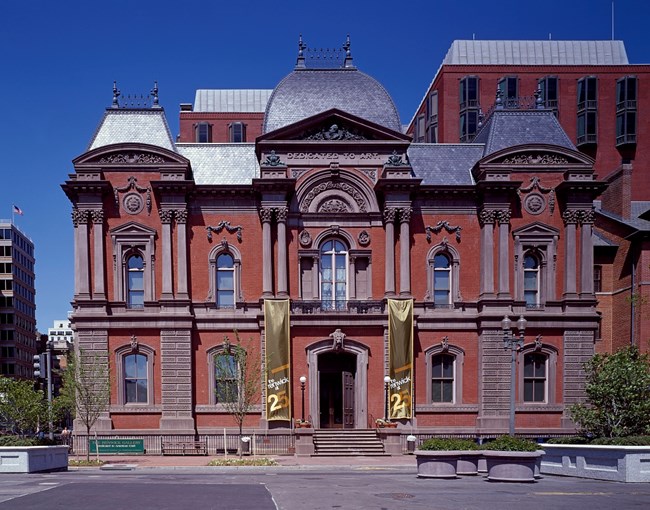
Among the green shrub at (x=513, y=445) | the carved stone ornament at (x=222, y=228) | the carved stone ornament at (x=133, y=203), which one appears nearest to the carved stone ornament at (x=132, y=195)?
the carved stone ornament at (x=133, y=203)

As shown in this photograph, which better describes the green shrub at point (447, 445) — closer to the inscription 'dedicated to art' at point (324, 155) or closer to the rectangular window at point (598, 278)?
the inscription 'dedicated to art' at point (324, 155)

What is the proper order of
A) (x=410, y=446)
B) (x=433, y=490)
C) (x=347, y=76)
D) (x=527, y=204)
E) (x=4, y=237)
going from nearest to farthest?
(x=433, y=490), (x=410, y=446), (x=527, y=204), (x=347, y=76), (x=4, y=237)

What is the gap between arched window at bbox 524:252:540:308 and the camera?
1407 inches

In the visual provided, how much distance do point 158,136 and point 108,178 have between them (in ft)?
12.1

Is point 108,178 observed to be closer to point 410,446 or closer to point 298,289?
point 298,289

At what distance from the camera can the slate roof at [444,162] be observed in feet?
119

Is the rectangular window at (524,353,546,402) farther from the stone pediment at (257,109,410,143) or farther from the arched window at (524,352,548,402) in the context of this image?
the stone pediment at (257,109,410,143)

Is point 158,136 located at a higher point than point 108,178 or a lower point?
higher

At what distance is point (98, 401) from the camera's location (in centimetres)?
3144

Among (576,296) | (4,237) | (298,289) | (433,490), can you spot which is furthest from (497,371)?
(4,237)

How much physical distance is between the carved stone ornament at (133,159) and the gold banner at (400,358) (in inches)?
560

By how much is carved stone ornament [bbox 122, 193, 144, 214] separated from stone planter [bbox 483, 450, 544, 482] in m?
A: 22.1

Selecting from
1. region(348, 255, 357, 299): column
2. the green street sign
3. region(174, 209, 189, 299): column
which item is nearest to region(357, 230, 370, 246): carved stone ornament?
region(348, 255, 357, 299): column

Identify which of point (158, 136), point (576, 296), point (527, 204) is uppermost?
point (158, 136)
